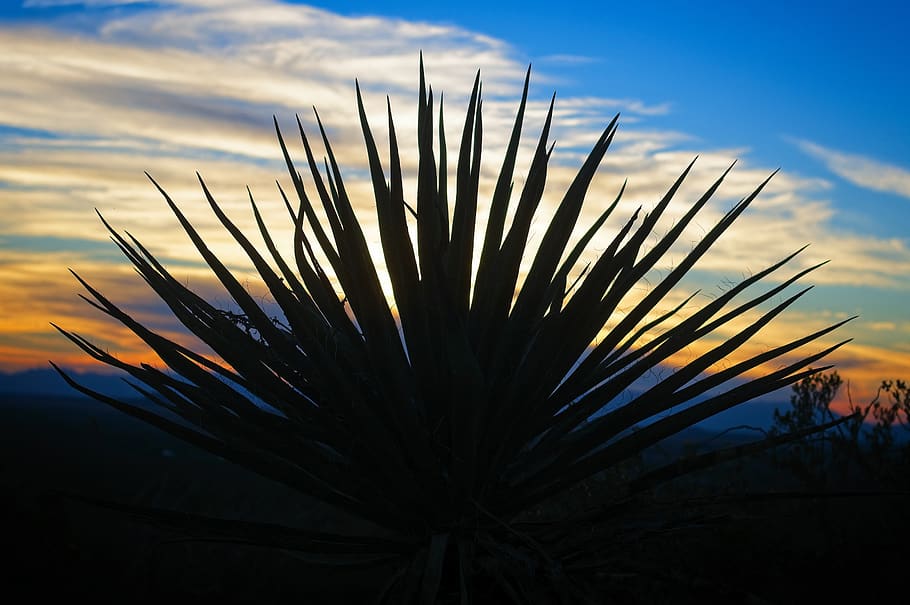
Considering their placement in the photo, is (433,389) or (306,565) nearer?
(433,389)

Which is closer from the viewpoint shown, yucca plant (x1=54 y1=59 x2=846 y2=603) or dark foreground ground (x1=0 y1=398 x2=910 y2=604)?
yucca plant (x1=54 y1=59 x2=846 y2=603)

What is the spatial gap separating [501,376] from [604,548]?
0.64 meters

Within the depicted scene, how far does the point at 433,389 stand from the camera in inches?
105

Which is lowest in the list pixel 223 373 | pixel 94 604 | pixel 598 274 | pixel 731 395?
pixel 94 604

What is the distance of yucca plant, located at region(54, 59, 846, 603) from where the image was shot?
248 cm

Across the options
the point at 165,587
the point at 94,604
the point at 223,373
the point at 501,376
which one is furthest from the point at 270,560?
the point at 501,376

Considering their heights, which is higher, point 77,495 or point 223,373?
point 223,373

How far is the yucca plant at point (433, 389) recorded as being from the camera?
248 cm

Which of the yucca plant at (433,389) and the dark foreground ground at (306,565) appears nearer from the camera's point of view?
the yucca plant at (433,389)

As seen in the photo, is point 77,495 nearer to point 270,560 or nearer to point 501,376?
point 501,376

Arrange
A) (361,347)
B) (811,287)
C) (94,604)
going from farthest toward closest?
(94,604), (811,287), (361,347)

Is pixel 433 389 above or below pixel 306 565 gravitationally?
above

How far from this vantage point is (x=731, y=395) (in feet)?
8.57

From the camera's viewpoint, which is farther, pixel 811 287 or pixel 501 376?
pixel 811 287
